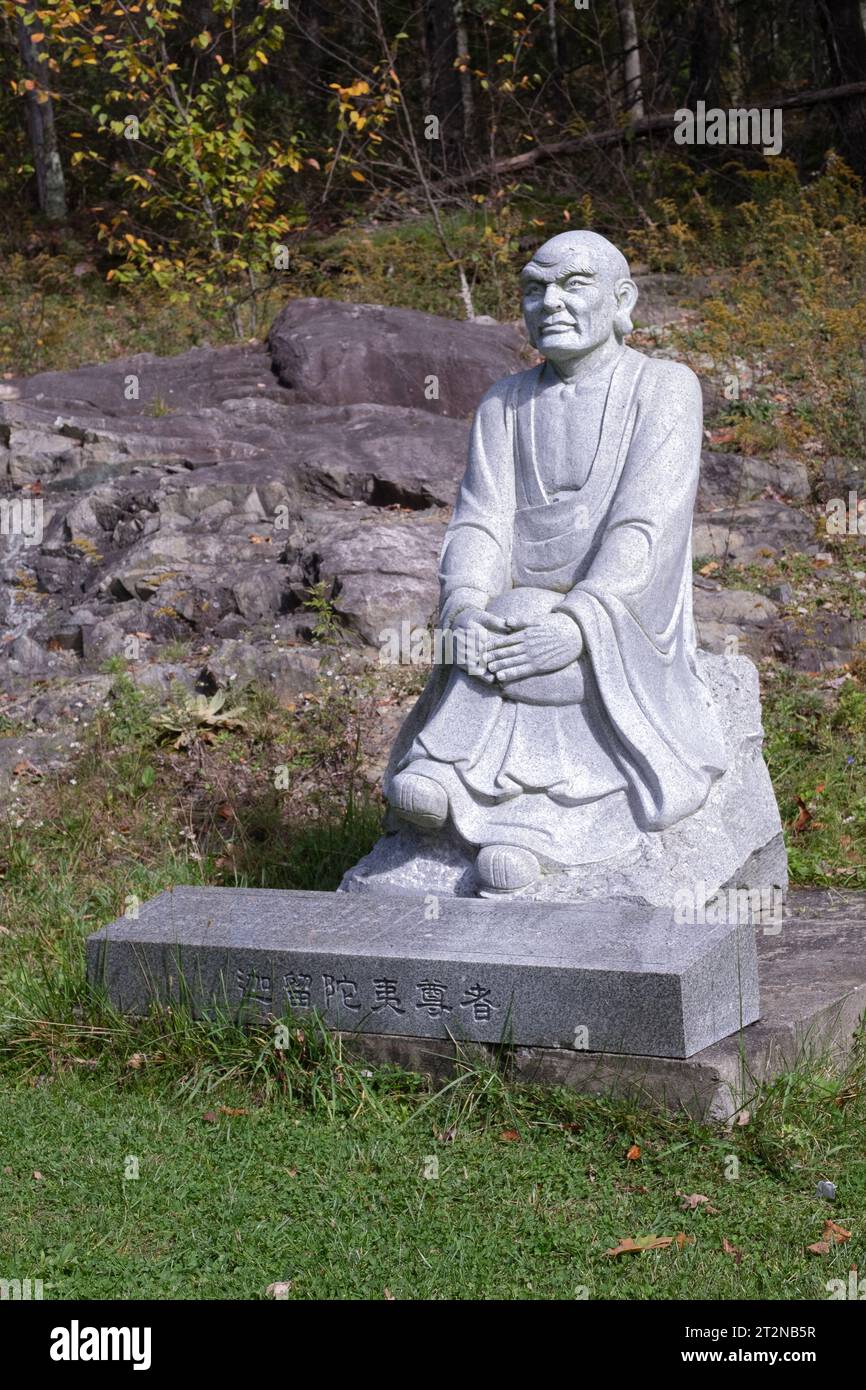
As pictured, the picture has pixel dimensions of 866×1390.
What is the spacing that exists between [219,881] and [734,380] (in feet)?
19.3

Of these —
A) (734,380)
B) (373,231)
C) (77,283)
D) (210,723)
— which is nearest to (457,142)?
(373,231)

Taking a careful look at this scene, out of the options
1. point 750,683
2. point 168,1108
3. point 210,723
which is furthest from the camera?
point 210,723

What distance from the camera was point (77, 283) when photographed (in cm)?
1697

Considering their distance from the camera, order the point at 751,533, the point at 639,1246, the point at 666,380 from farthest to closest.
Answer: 1. the point at 751,533
2. the point at 666,380
3. the point at 639,1246

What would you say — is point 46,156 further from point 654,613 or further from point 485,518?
point 654,613

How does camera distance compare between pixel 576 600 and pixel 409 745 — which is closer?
pixel 576 600

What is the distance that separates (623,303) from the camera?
5.32 m

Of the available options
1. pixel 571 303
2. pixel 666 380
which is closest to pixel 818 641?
pixel 666 380

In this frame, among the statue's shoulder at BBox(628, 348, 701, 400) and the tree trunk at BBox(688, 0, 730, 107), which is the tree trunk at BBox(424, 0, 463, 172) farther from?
the statue's shoulder at BBox(628, 348, 701, 400)

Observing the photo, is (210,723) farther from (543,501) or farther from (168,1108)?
(168,1108)

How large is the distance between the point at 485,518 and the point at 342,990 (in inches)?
69.1

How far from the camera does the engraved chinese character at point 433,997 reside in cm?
432

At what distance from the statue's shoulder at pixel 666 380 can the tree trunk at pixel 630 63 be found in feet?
37.3

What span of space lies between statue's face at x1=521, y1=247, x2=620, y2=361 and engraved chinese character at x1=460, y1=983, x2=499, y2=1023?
7.20 ft
